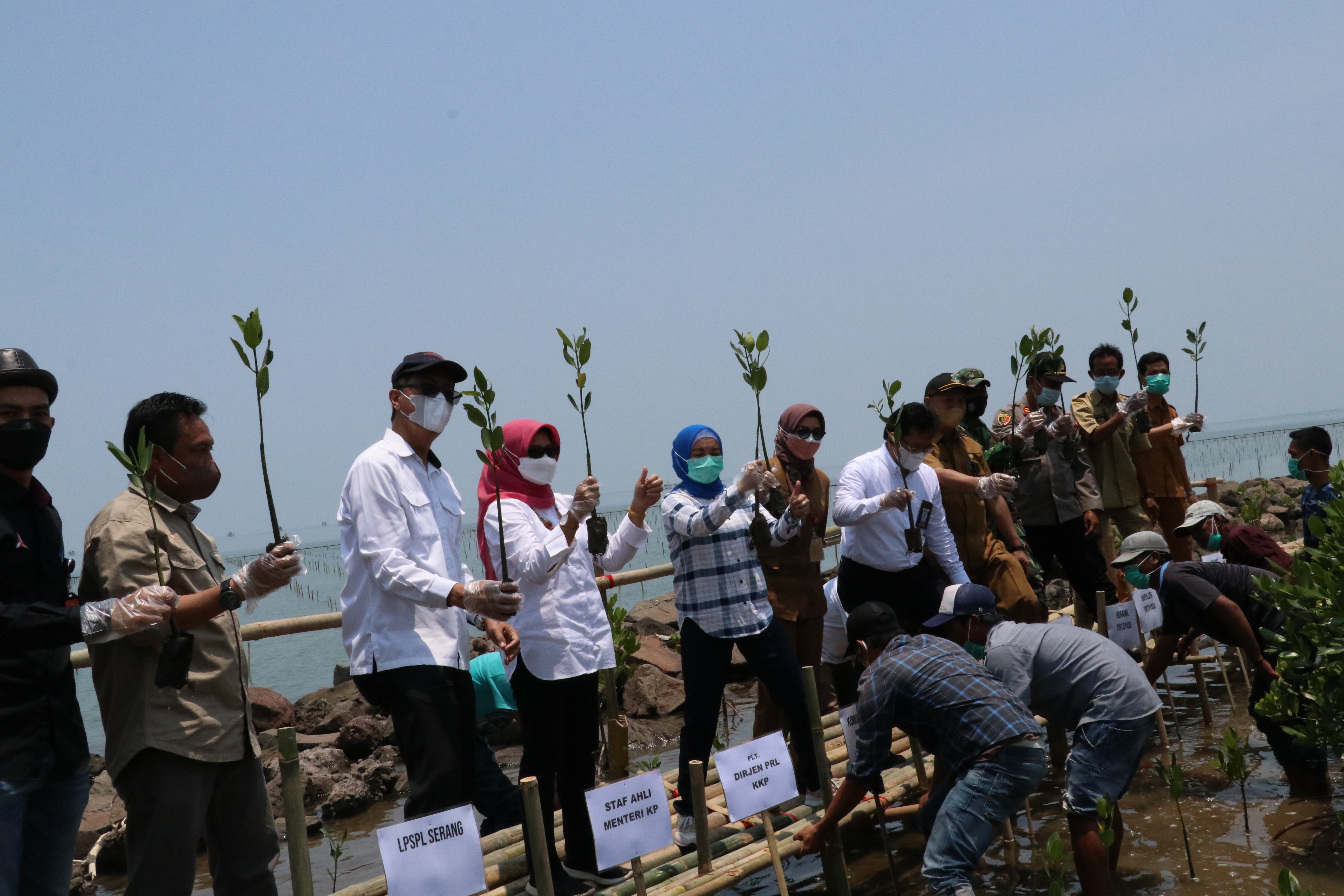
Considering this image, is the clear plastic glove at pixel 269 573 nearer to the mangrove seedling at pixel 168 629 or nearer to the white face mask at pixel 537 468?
the mangrove seedling at pixel 168 629

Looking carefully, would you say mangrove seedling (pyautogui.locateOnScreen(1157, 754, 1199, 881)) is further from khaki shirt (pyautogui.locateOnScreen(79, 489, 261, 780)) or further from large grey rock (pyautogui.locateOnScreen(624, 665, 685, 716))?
large grey rock (pyautogui.locateOnScreen(624, 665, 685, 716))

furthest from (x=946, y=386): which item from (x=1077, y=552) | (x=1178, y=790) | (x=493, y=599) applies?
(x=493, y=599)

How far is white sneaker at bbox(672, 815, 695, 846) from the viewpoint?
13.8 feet

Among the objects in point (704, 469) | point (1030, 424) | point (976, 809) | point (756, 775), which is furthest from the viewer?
point (1030, 424)

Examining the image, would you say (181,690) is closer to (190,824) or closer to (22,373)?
(190,824)

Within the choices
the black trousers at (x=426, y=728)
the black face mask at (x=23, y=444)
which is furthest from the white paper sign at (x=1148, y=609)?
the black face mask at (x=23, y=444)

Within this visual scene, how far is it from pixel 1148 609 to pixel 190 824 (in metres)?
5.04

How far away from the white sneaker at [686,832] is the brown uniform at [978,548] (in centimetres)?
244

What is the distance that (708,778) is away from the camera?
502 cm

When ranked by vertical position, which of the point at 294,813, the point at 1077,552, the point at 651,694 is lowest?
the point at 651,694

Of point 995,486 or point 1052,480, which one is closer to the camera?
point 995,486

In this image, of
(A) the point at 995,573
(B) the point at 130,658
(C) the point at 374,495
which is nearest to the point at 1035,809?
(A) the point at 995,573

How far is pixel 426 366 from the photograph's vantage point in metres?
3.70

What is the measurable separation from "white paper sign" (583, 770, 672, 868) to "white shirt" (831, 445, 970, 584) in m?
2.02
